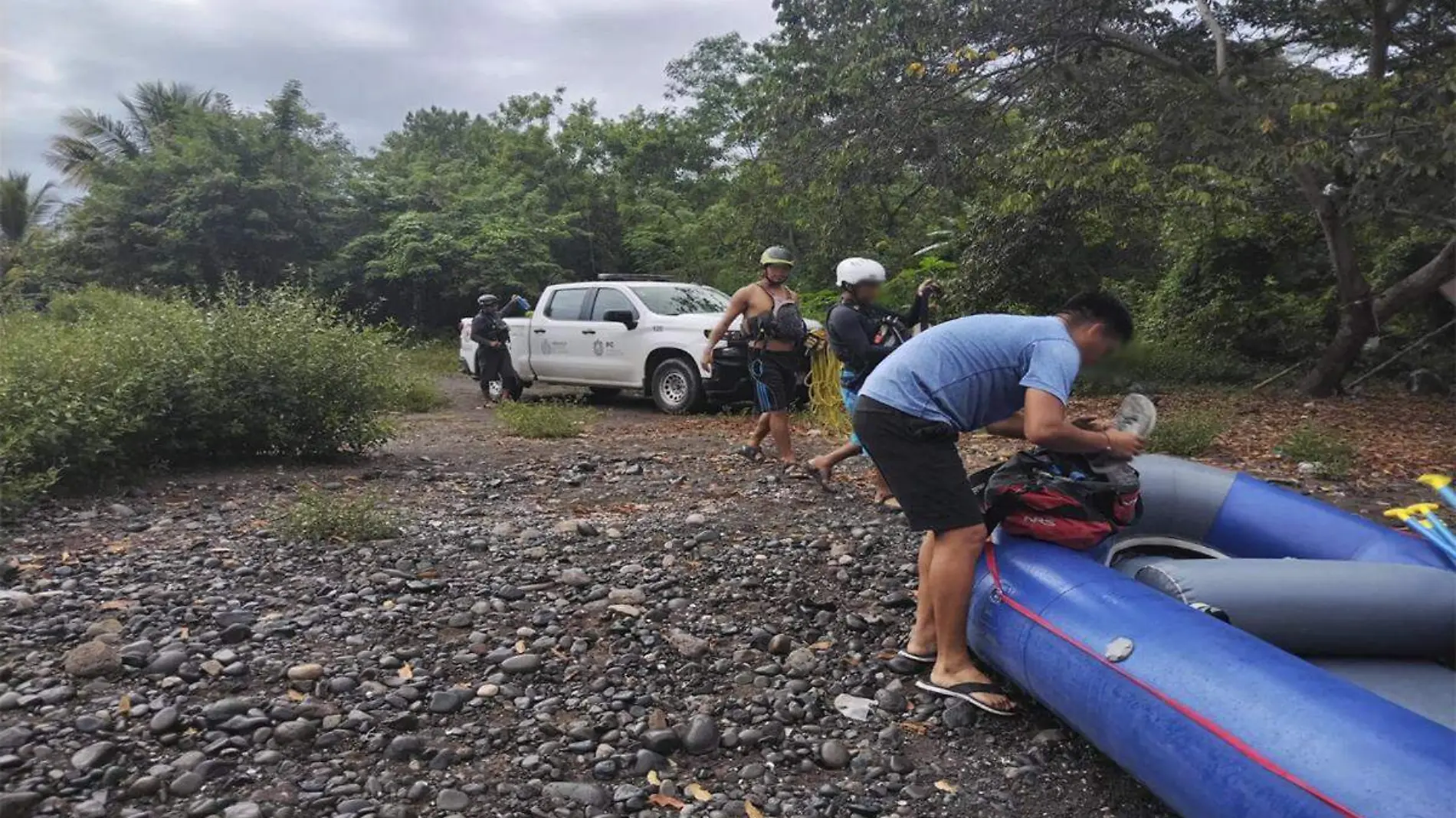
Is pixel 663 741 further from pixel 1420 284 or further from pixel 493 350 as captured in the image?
pixel 1420 284

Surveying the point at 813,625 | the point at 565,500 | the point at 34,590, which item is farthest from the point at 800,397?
the point at 34,590

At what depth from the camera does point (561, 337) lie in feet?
39.8

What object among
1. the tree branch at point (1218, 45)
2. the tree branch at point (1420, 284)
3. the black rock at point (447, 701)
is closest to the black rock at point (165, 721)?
the black rock at point (447, 701)

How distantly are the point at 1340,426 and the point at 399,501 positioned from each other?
8.56 meters

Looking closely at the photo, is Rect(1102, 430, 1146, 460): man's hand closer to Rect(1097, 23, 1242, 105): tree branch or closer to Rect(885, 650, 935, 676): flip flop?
Rect(885, 650, 935, 676): flip flop

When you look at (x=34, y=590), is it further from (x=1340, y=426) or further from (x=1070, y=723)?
(x=1340, y=426)

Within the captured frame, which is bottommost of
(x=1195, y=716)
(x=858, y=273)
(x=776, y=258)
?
(x=1195, y=716)

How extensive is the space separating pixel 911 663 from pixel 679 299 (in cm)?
826

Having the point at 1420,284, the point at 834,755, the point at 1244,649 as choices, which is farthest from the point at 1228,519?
the point at 1420,284

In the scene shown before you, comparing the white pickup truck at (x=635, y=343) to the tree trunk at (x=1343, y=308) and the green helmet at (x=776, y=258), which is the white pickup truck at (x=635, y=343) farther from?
the tree trunk at (x=1343, y=308)

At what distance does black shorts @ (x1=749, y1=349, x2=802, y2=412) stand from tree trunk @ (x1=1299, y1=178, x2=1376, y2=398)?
22.4 ft

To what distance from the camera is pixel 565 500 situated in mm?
6230

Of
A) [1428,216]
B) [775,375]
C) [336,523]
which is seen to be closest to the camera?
[336,523]

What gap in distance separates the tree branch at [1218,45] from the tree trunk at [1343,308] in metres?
1.43
